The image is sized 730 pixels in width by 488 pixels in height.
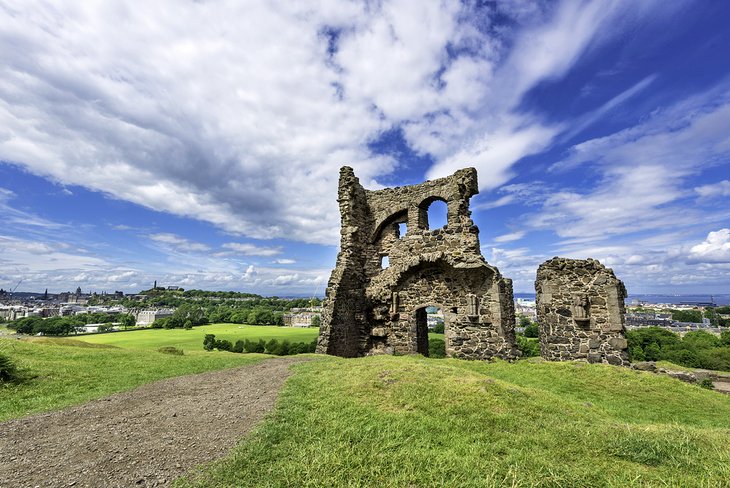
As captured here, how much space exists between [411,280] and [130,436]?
12735 millimetres

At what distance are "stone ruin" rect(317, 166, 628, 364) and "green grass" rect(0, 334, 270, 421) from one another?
18.6ft

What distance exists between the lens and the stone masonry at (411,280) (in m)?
14.5

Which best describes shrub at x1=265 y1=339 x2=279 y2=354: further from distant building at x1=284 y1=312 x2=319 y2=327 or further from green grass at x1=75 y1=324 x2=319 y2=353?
distant building at x1=284 y1=312 x2=319 y2=327

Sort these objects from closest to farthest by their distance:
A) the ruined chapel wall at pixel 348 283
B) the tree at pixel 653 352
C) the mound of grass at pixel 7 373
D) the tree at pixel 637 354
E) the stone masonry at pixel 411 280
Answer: the mound of grass at pixel 7 373 < the stone masonry at pixel 411 280 < the ruined chapel wall at pixel 348 283 < the tree at pixel 637 354 < the tree at pixel 653 352

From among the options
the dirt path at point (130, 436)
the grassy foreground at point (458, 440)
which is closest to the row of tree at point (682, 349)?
the grassy foreground at point (458, 440)

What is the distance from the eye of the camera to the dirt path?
4.11 meters

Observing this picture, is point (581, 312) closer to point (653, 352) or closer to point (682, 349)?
point (653, 352)

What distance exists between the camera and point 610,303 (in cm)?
1374

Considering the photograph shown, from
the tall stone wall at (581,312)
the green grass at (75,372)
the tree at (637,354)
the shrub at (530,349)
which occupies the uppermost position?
the tall stone wall at (581,312)

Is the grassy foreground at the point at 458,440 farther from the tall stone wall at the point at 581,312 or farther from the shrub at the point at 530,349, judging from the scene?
the shrub at the point at 530,349

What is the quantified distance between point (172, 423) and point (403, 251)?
41.4ft

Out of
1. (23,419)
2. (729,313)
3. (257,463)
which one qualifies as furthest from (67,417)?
(729,313)

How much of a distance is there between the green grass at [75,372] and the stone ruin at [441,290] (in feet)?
18.6

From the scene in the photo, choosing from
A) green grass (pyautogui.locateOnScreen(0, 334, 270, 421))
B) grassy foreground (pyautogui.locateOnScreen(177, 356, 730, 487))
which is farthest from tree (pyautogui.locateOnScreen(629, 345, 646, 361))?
green grass (pyautogui.locateOnScreen(0, 334, 270, 421))
